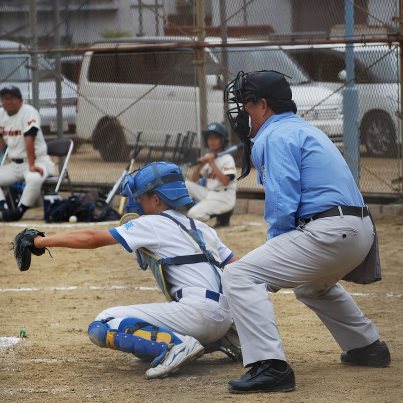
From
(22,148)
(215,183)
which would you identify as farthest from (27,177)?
(215,183)

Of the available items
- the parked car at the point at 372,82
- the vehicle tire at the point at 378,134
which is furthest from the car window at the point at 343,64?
the vehicle tire at the point at 378,134

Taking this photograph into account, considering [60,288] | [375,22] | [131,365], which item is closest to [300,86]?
[375,22]

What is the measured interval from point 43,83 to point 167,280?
28.6 ft

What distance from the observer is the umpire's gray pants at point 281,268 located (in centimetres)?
511

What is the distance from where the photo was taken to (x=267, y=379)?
5.08 meters

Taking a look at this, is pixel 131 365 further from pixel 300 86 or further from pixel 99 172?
pixel 99 172

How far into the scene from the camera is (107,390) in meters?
5.34

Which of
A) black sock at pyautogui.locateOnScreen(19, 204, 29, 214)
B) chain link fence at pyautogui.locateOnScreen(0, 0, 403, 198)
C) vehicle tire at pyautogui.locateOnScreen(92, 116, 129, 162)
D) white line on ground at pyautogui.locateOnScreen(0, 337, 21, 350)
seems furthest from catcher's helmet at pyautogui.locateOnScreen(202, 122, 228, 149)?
white line on ground at pyautogui.locateOnScreen(0, 337, 21, 350)

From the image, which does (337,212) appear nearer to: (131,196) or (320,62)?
(131,196)

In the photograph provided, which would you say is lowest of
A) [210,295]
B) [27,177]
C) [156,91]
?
[210,295]

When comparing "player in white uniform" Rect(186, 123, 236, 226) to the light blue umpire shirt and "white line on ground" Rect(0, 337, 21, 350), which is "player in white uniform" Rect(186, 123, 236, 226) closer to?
"white line on ground" Rect(0, 337, 21, 350)

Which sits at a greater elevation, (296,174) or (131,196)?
(296,174)

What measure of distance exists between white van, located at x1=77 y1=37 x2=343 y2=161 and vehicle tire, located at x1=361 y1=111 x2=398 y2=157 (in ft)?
1.04

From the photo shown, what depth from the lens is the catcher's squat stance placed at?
5523 mm
